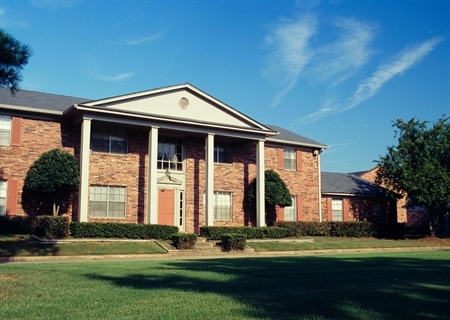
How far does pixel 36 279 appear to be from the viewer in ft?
32.7

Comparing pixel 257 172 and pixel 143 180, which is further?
pixel 257 172

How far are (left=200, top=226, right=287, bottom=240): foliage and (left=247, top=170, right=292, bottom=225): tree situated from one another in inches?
92.5

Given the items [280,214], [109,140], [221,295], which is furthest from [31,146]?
[221,295]

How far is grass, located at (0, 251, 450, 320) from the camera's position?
638 cm

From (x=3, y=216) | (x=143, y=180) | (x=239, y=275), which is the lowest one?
(x=239, y=275)

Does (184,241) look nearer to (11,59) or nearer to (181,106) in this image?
(181,106)

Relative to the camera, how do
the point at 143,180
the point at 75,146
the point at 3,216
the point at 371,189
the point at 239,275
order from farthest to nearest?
the point at 371,189, the point at 143,180, the point at 75,146, the point at 3,216, the point at 239,275

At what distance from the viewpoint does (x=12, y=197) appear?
22953 mm

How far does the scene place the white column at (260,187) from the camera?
92.9 feet

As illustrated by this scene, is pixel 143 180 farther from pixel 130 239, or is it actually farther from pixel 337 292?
pixel 337 292

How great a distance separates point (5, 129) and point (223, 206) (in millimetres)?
12497

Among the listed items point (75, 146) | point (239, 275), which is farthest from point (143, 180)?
point (239, 275)

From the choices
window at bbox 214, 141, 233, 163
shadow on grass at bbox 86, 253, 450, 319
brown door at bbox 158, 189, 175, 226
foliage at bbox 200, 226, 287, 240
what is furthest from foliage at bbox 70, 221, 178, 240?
shadow on grass at bbox 86, 253, 450, 319

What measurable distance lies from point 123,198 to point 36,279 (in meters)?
16.2
